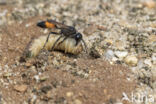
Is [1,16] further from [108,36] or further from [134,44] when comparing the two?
[134,44]

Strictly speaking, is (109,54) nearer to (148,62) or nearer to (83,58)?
(83,58)

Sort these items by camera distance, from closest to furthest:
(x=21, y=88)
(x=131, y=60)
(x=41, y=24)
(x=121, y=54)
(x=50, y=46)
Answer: (x=21, y=88) → (x=131, y=60) → (x=121, y=54) → (x=50, y=46) → (x=41, y=24)

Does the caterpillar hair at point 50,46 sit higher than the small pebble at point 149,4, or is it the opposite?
the small pebble at point 149,4

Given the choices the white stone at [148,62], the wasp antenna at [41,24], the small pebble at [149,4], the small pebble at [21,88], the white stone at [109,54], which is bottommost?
the small pebble at [21,88]

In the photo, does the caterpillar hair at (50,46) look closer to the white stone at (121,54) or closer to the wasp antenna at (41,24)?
the wasp antenna at (41,24)

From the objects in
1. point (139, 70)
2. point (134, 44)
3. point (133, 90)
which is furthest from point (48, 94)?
point (134, 44)

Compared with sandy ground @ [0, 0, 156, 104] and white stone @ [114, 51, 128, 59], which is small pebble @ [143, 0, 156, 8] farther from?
white stone @ [114, 51, 128, 59]

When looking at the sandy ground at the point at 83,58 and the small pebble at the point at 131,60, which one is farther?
the small pebble at the point at 131,60

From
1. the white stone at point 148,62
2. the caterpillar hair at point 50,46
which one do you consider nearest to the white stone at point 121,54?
the white stone at point 148,62

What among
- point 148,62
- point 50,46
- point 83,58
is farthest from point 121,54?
point 50,46
